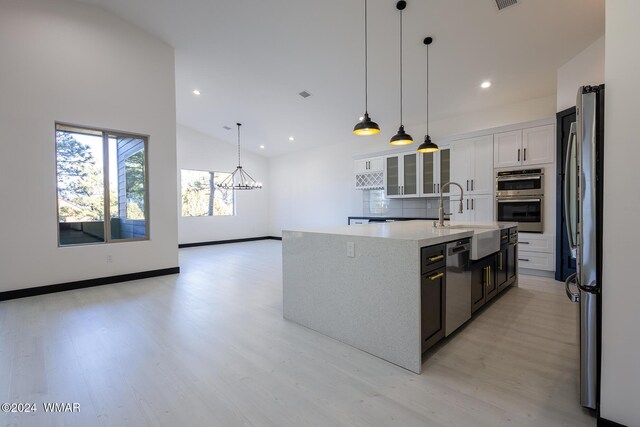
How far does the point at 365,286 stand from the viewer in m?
2.22

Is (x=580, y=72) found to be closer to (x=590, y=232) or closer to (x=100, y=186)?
(x=590, y=232)

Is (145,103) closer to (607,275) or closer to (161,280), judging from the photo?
(161,280)

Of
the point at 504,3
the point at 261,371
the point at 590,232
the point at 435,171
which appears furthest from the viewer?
the point at 435,171

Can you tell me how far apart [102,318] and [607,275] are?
4025 millimetres

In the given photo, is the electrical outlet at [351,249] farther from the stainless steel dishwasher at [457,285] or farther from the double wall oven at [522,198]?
the double wall oven at [522,198]

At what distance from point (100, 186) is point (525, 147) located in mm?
6525

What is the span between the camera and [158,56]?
187 inches

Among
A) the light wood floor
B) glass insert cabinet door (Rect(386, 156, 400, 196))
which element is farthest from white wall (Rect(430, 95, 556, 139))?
the light wood floor

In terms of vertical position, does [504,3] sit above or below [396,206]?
above

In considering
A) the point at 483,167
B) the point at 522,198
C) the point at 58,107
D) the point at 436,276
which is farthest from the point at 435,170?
the point at 58,107

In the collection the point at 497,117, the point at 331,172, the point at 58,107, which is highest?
the point at 497,117

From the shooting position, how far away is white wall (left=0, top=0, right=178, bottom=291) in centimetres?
366

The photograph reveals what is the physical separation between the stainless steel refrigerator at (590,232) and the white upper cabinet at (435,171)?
403 centimetres

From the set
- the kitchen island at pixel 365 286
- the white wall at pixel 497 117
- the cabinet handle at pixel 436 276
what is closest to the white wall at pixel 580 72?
the white wall at pixel 497 117
